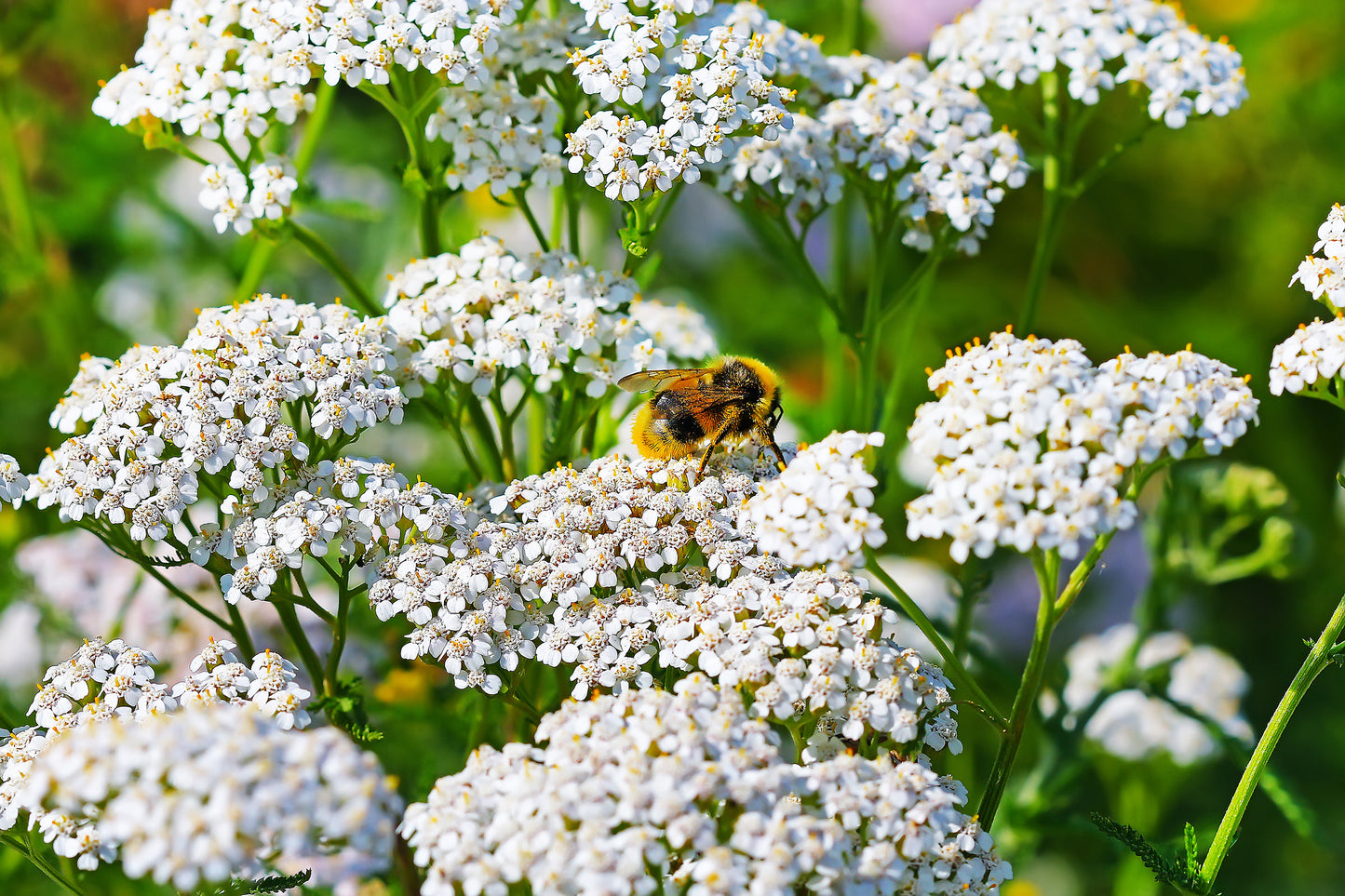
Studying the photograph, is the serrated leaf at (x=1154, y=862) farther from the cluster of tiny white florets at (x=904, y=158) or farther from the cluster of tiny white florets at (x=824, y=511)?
the cluster of tiny white florets at (x=904, y=158)

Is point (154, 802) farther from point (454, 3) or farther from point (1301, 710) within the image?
point (1301, 710)

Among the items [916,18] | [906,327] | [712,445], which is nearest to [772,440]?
[712,445]

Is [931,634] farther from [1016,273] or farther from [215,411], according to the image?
[1016,273]

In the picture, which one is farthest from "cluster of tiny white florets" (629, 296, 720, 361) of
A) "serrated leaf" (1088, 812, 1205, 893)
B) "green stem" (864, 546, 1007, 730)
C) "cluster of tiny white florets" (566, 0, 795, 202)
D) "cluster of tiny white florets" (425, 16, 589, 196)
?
"serrated leaf" (1088, 812, 1205, 893)

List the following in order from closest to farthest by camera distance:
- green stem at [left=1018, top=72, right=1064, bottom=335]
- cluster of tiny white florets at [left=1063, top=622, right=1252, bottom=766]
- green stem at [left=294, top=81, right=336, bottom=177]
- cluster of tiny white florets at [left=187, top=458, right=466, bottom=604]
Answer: cluster of tiny white florets at [left=187, top=458, right=466, bottom=604], green stem at [left=1018, top=72, right=1064, bottom=335], green stem at [left=294, top=81, right=336, bottom=177], cluster of tiny white florets at [left=1063, top=622, right=1252, bottom=766]

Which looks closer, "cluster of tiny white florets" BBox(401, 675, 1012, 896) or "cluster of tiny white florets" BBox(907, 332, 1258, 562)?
"cluster of tiny white florets" BBox(401, 675, 1012, 896)

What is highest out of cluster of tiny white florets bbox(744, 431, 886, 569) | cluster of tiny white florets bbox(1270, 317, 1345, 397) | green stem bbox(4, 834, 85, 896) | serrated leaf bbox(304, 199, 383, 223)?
serrated leaf bbox(304, 199, 383, 223)

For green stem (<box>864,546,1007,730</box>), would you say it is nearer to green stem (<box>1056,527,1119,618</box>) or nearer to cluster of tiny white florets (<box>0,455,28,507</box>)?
green stem (<box>1056,527,1119,618</box>)
